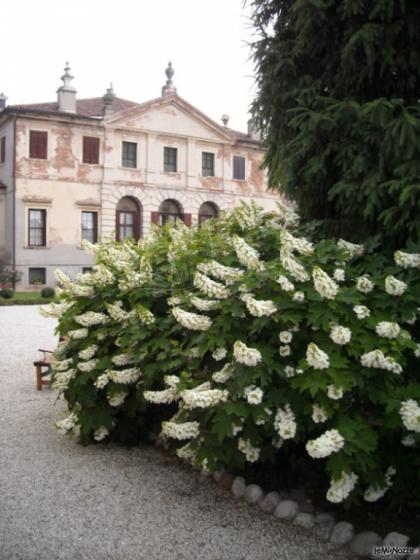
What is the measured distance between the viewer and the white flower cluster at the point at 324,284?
386cm

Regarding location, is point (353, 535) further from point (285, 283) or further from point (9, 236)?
point (9, 236)

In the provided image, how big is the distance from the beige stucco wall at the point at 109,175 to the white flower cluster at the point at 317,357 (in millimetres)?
26666

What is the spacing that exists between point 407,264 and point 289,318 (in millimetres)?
1014

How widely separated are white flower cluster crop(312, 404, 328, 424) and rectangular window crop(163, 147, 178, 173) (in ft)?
104

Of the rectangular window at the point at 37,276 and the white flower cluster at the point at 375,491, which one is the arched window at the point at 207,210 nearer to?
the rectangular window at the point at 37,276

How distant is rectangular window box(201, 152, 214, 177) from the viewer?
35.8m

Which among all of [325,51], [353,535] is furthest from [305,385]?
[325,51]

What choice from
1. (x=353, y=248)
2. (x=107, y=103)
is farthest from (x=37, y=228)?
(x=353, y=248)

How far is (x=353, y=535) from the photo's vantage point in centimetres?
400

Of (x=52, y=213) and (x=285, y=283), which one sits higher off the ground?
(x=52, y=213)

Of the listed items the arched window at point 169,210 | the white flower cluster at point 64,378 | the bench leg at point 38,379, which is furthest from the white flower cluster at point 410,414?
the arched window at point 169,210

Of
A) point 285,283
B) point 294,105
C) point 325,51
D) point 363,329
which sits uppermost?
point 325,51

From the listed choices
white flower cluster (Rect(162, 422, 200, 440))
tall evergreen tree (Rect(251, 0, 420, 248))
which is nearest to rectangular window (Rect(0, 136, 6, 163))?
tall evergreen tree (Rect(251, 0, 420, 248))

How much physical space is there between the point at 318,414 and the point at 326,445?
0.29 m
